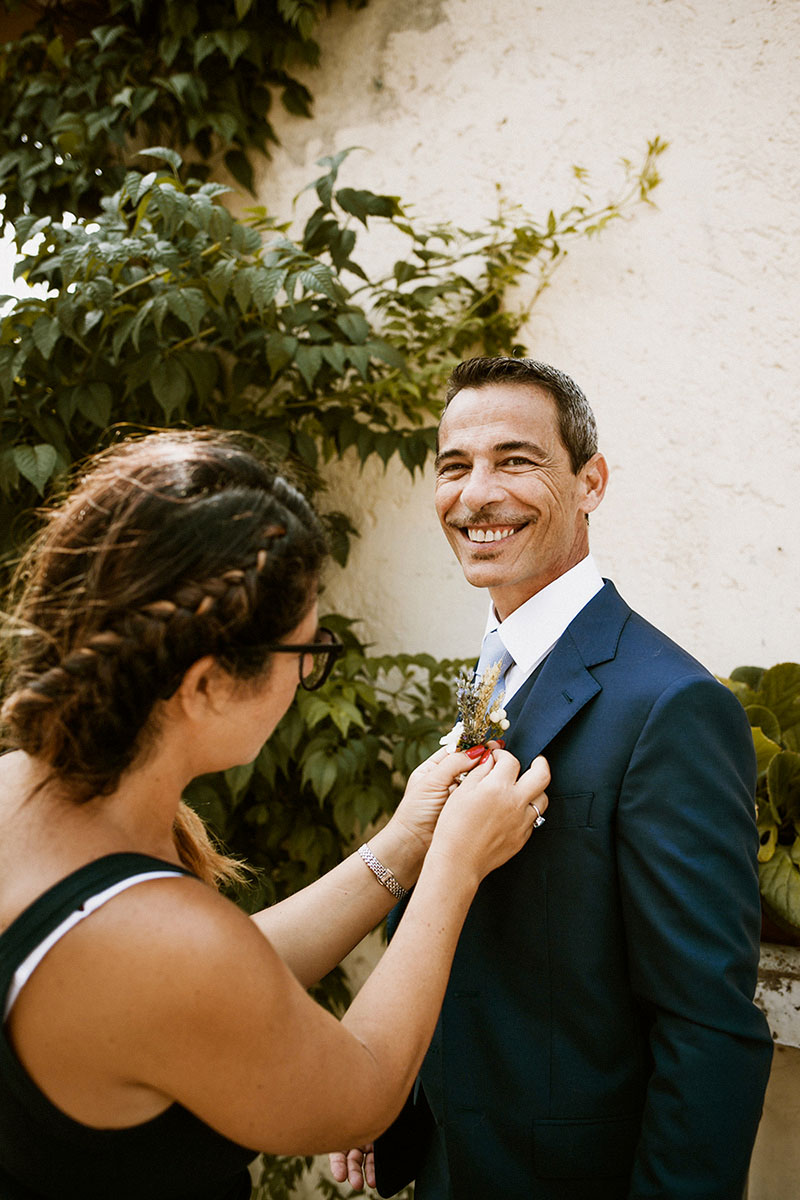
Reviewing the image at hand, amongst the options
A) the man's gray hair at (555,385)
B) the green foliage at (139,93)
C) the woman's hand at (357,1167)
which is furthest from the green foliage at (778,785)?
the green foliage at (139,93)

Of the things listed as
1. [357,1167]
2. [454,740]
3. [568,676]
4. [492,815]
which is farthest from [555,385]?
[357,1167]

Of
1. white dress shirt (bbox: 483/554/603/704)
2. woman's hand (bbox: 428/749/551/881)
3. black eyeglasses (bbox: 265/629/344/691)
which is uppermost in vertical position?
white dress shirt (bbox: 483/554/603/704)

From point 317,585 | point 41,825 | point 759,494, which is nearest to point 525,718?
point 317,585

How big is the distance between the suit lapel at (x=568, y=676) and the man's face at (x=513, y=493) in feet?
0.49

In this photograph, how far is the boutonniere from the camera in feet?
4.82

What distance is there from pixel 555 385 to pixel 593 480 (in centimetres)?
21

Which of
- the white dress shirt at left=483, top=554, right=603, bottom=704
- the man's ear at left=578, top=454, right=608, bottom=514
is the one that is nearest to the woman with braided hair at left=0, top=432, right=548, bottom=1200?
the white dress shirt at left=483, top=554, right=603, bottom=704

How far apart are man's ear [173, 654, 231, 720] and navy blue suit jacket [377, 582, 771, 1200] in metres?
0.56

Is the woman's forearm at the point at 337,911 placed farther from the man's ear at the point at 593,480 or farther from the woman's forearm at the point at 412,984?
the man's ear at the point at 593,480

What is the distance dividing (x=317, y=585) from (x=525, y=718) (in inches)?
18.8

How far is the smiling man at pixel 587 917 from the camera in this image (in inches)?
49.3

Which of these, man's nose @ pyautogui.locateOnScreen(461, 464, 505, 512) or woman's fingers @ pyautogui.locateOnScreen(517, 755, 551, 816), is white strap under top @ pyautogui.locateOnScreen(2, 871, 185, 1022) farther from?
man's nose @ pyautogui.locateOnScreen(461, 464, 505, 512)

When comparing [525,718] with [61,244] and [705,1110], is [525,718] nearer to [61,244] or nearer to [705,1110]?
[705,1110]

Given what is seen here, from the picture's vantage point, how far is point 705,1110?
1229 mm
